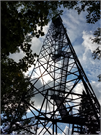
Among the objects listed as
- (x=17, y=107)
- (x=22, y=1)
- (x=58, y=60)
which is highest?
(x=58, y=60)

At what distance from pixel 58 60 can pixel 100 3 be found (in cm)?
585

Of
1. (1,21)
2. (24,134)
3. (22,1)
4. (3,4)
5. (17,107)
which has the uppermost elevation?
(22,1)

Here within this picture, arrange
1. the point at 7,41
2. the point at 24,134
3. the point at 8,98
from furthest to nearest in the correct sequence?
the point at 24,134 → the point at 8,98 → the point at 7,41

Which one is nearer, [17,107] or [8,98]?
[8,98]

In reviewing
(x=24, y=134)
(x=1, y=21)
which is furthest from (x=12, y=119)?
(x=1, y=21)

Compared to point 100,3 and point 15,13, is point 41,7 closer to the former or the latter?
point 15,13

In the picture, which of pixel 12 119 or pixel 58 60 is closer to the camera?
pixel 12 119

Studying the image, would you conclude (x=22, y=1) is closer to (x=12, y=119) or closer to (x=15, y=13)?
(x=15, y=13)

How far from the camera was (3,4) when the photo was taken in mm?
2461

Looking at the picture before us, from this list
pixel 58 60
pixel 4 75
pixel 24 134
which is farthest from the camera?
pixel 58 60

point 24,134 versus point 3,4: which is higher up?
point 3,4

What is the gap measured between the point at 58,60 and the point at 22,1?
6.55 m

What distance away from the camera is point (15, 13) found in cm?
266

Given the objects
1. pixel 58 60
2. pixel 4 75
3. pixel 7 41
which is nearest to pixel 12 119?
pixel 4 75
